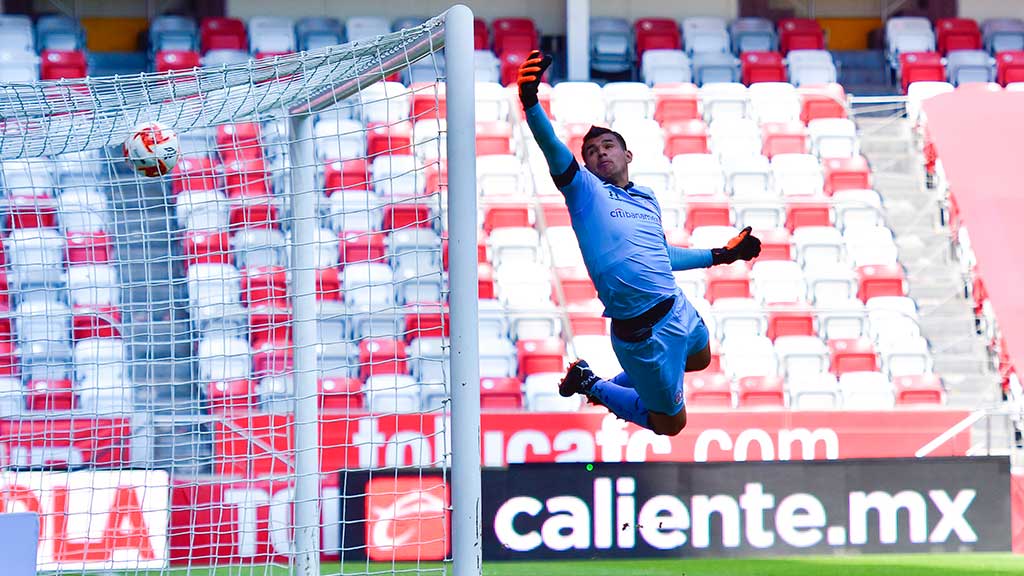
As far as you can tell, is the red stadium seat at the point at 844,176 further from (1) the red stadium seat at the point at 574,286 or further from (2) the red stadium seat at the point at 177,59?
(2) the red stadium seat at the point at 177,59

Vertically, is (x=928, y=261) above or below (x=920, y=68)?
below

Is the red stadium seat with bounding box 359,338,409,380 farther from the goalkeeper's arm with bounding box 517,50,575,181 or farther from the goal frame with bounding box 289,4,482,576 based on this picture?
the goalkeeper's arm with bounding box 517,50,575,181

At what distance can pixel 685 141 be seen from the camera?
11641mm

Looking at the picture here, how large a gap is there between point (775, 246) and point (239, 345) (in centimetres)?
427

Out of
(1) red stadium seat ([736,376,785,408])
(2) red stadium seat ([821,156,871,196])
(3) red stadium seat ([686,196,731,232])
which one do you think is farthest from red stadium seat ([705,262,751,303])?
(2) red stadium seat ([821,156,871,196])

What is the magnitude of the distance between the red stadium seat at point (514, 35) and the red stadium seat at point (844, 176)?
3120mm

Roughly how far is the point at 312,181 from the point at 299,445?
1243 millimetres

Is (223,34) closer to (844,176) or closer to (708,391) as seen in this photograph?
(844,176)

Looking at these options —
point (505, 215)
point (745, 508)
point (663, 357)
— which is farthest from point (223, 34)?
point (663, 357)

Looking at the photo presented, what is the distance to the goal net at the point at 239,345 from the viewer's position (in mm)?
5910

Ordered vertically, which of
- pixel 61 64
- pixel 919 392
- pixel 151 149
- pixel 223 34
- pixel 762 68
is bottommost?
pixel 919 392

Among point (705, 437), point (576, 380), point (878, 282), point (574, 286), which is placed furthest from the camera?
point (878, 282)

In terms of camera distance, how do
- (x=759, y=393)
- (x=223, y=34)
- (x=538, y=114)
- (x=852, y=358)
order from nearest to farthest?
(x=538, y=114), (x=759, y=393), (x=852, y=358), (x=223, y=34)

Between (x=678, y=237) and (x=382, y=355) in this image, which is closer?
(x=382, y=355)
